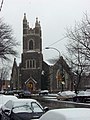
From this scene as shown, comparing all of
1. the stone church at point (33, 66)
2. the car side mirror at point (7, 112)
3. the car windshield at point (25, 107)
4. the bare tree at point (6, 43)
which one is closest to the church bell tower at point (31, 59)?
the stone church at point (33, 66)

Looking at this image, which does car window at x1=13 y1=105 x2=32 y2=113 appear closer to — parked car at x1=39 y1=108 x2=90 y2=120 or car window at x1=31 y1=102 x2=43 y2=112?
car window at x1=31 y1=102 x2=43 y2=112

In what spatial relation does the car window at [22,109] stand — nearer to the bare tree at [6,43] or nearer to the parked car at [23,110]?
the parked car at [23,110]

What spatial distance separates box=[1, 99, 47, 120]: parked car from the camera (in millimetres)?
13273

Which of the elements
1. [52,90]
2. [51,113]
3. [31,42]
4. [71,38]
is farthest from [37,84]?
[51,113]

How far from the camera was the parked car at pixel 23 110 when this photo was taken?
43.5ft

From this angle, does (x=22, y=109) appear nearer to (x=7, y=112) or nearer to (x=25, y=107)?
(x=25, y=107)

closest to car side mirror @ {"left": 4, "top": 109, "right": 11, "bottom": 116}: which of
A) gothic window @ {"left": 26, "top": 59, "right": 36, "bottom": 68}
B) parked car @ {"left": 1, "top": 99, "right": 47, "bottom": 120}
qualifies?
parked car @ {"left": 1, "top": 99, "right": 47, "bottom": 120}

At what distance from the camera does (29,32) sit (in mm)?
119562

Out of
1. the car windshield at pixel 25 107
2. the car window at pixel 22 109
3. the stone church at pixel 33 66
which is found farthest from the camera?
the stone church at pixel 33 66

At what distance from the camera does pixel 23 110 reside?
14062 mm

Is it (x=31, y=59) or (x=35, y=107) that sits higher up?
(x=31, y=59)

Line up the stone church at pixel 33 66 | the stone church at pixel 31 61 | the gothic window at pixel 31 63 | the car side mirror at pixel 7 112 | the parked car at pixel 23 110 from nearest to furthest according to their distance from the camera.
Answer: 1. the parked car at pixel 23 110
2. the car side mirror at pixel 7 112
3. the stone church at pixel 33 66
4. the stone church at pixel 31 61
5. the gothic window at pixel 31 63

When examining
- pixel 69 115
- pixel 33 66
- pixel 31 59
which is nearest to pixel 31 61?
pixel 31 59

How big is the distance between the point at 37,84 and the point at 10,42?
72727 millimetres
